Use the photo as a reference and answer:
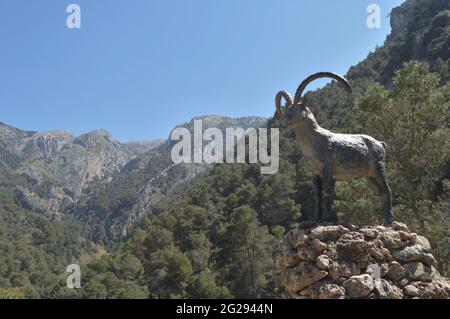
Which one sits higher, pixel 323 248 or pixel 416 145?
pixel 416 145

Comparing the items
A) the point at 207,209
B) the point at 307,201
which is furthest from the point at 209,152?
the point at 307,201

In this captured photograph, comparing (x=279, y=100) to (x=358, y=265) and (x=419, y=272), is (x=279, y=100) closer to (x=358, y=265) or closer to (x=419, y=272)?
(x=358, y=265)

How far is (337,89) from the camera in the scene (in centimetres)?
7212

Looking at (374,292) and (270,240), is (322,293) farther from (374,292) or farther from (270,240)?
(270,240)

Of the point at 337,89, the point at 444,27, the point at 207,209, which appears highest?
the point at 444,27

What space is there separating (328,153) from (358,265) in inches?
75.1

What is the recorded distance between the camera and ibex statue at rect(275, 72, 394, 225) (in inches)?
308

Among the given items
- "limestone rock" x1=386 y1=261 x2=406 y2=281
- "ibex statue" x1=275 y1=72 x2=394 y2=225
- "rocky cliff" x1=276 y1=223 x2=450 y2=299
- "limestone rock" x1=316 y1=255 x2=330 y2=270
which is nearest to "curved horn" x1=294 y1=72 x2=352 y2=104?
"ibex statue" x1=275 y1=72 x2=394 y2=225

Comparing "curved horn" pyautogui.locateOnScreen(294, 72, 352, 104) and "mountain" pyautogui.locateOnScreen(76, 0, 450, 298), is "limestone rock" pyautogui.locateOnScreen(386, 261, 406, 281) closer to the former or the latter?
"mountain" pyautogui.locateOnScreen(76, 0, 450, 298)

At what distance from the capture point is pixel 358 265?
23.2 ft

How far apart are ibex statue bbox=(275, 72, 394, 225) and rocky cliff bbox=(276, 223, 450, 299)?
2.16 feet

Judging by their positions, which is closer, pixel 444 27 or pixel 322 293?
pixel 322 293

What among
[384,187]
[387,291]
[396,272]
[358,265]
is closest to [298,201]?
[384,187]
